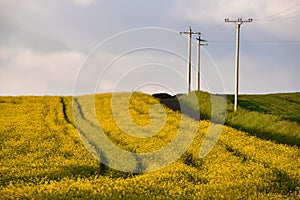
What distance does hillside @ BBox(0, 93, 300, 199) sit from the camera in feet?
56.0

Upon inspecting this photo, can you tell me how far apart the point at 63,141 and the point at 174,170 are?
30.7 ft

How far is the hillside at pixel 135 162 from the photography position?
56.0ft

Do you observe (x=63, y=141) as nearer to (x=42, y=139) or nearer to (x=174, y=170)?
(x=42, y=139)

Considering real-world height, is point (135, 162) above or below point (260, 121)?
below

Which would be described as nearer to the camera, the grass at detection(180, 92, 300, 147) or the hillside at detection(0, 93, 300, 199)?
the hillside at detection(0, 93, 300, 199)

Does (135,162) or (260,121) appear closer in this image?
(135,162)

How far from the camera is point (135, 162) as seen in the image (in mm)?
22734

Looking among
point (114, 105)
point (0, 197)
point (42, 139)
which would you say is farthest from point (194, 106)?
point (0, 197)

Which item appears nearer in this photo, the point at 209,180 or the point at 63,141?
the point at 209,180

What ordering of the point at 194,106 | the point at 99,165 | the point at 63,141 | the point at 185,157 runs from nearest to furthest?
1. the point at 99,165
2. the point at 185,157
3. the point at 63,141
4. the point at 194,106

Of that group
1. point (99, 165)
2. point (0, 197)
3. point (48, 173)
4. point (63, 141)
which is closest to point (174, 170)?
point (99, 165)

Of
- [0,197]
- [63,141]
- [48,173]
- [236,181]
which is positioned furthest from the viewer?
[63,141]

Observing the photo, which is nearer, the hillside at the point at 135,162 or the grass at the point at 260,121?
the hillside at the point at 135,162

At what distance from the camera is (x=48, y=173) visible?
2058 centimetres
